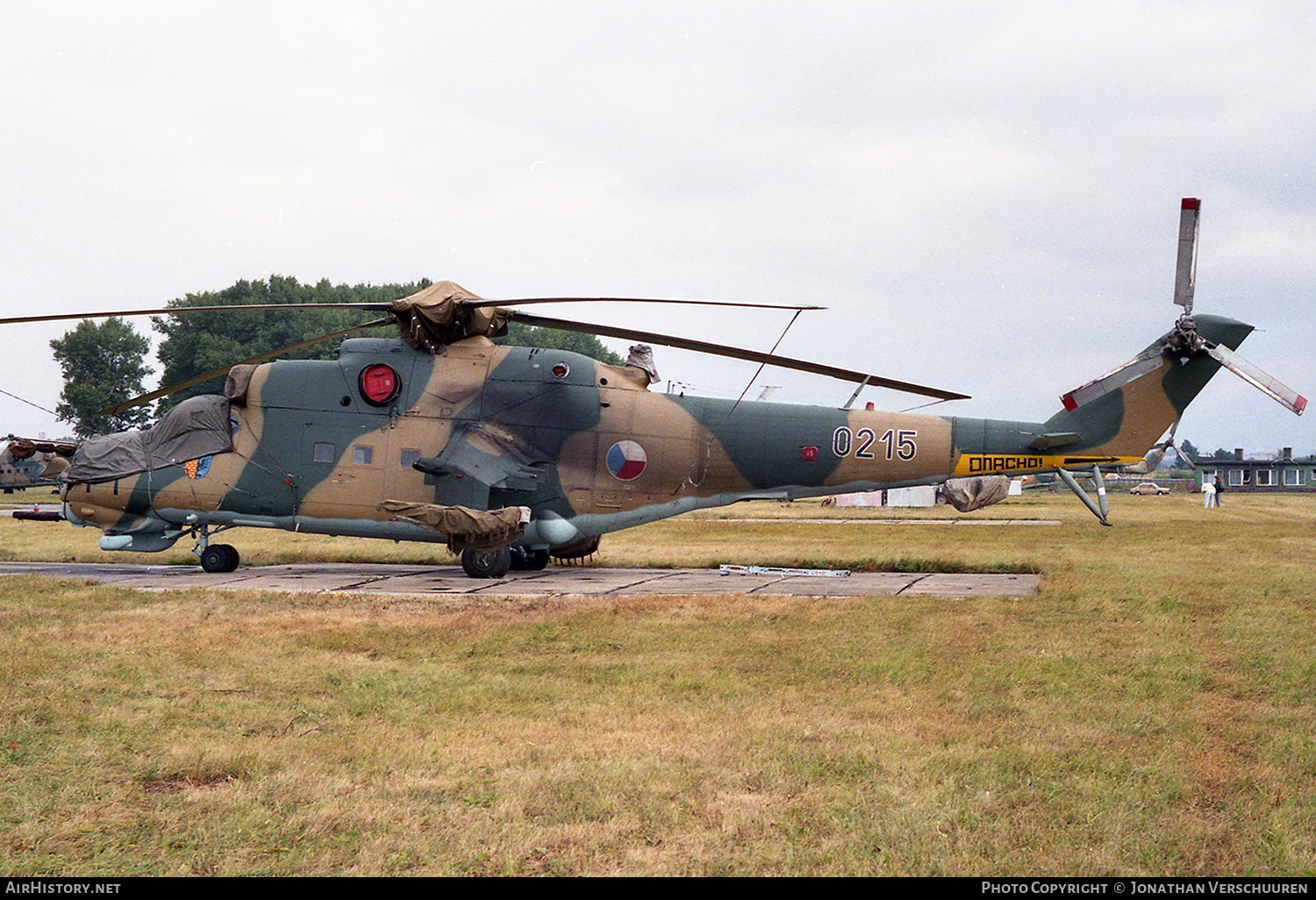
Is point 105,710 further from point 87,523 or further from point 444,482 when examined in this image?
point 87,523

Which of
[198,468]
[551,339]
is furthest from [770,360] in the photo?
[551,339]

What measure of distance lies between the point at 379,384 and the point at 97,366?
7649 centimetres

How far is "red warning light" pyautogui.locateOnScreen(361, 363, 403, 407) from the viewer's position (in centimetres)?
1930

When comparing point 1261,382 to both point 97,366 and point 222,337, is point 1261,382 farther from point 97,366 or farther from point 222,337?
point 97,366

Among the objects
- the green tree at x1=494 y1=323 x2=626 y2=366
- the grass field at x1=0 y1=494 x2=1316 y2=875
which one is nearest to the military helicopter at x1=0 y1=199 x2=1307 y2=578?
the grass field at x1=0 y1=494 x2=1316 y2=875

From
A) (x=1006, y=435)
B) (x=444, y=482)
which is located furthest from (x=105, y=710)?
(x=1006, y=435)

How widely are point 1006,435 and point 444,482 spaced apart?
1071 cm

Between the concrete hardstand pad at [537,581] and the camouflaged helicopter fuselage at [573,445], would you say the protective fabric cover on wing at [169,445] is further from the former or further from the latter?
the concrete hardstand pad at [537,581]

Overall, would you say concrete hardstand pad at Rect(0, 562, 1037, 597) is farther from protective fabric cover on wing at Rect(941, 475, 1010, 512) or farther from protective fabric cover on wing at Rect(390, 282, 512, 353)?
protective fabric cover on wing at Rect(941, 475, 1010, 512)

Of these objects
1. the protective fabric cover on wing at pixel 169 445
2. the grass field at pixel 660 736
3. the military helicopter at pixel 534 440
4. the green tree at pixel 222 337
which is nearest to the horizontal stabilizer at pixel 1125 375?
the military helicopter at pixel 534 440

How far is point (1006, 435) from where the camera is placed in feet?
62.3

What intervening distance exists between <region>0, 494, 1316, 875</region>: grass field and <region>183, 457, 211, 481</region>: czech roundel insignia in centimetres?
491

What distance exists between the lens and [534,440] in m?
→ 19.1

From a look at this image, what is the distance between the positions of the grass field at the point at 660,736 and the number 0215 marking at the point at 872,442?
4.39 metres
